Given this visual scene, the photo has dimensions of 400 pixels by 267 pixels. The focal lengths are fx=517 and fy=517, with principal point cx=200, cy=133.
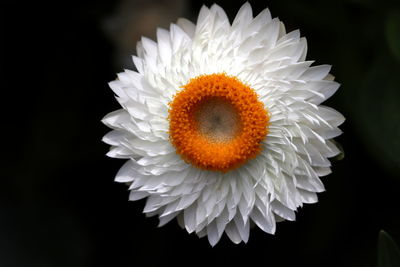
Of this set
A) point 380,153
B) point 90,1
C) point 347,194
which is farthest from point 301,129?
point 90,1

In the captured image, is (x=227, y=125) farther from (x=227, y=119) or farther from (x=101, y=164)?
(x=101, y=164)

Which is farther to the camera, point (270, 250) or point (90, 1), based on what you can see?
point (90, 1)

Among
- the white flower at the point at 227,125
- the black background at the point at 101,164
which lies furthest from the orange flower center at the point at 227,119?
the black background at the point at 101,164

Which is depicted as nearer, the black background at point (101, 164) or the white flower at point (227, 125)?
the white flower at point (227, 125)

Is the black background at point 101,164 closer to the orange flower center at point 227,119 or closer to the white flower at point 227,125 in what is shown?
the white flower at point 227,125

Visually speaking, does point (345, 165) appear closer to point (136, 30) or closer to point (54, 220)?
point (136, 30)

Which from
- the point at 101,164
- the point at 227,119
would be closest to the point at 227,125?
the point at 227,119
